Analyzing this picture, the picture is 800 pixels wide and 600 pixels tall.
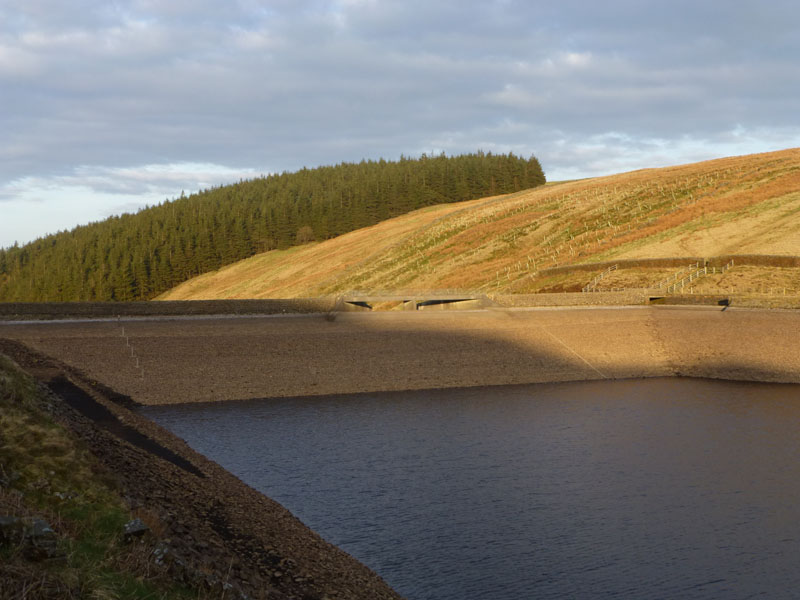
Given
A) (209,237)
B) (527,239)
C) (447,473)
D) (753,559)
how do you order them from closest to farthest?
(753,559) → (447,473) → (527,239) → (209,237)

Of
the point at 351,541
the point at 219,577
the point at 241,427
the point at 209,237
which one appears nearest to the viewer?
the point at 219,577

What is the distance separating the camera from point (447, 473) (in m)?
34.4

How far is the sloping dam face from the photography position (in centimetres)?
5641

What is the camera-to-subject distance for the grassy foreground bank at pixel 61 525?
10.9m

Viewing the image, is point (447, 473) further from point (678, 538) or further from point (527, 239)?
point (527, 239)

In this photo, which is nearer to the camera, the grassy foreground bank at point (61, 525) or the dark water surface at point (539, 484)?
the grassy foreground bank at point (61, 525)

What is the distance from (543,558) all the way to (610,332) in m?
47.5

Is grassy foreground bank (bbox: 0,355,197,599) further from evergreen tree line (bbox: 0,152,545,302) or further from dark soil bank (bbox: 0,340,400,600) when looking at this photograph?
evergreen tree line (bbox: 0,152,545,302)

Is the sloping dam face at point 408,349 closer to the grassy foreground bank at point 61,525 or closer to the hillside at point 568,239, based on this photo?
the hillside at point 568,239

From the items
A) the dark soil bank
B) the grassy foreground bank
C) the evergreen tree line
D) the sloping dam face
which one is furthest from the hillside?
the grassy foreground bank

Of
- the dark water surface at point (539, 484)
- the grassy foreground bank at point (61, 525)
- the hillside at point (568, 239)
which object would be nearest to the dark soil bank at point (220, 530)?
the grassy foreground bank at point (61, 525)

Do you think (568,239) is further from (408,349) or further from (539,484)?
(539,484)

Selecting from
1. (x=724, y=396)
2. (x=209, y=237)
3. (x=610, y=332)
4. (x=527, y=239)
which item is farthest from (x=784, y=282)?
(x=209, y=237)

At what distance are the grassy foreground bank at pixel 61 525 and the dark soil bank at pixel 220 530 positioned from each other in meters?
0.72
